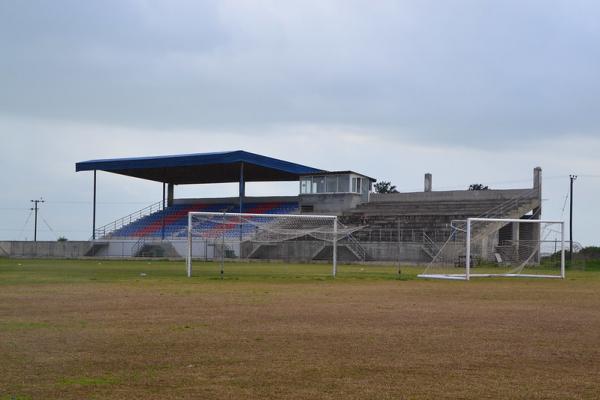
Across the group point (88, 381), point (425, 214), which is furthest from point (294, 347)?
point (425, 214)

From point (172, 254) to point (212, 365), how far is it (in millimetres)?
47867

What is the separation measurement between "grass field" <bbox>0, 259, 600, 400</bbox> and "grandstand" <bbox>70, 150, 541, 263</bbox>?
1232 inches

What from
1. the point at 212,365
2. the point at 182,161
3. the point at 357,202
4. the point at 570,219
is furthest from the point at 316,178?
the point at 212,365

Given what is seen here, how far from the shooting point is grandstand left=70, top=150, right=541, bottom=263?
4997 cm

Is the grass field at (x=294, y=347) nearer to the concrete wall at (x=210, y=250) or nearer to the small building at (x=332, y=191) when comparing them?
the concrete wall at (x=210, y=250)

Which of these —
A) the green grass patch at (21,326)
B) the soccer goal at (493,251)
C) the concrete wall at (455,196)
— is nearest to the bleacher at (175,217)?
the concrete wall at (455,196)

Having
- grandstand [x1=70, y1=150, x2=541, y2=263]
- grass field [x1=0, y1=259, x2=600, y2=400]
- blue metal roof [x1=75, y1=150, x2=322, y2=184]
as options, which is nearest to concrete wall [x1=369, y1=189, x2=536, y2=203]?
grandstand [x1=70, y1=150, x2=541, y2=263]

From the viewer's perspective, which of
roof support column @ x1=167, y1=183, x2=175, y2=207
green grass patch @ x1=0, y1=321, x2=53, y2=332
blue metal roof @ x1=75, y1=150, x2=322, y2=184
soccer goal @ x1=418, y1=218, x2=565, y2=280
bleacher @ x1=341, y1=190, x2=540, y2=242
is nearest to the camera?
green grass patch @ x1=0, y1=321, x2=53, y2=332

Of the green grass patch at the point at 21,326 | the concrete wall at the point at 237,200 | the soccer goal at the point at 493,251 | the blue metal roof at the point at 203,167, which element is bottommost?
the green grass patch at the point at 21,326

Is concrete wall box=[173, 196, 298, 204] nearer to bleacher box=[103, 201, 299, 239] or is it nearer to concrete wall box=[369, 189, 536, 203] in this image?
bleacher box=[103, 201, 299, 239]

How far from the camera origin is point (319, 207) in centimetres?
5997

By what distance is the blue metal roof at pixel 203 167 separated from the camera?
57.7 m

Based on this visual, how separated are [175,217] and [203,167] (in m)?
6.44

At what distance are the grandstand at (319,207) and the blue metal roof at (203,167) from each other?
0.08m
